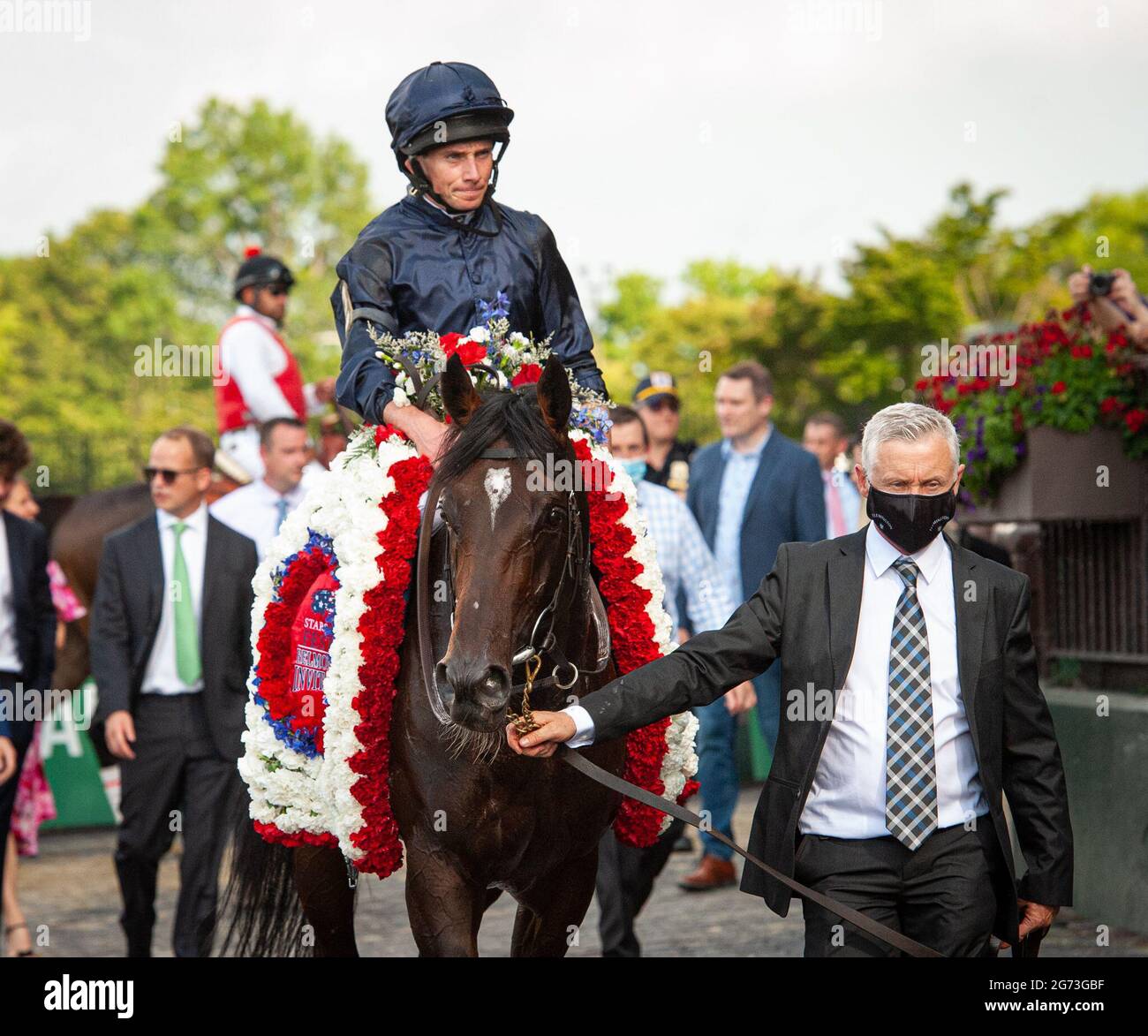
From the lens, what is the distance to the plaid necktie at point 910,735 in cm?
386

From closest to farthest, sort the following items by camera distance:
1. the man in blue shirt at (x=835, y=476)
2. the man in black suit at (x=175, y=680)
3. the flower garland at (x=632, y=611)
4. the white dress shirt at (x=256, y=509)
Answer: the flower garland at (x=632, y=611)
the man in black suit at (x=175, y=680)
the white dress shirt at (x=256, y=509)
the man in blue shirt at (x=835, y=476)

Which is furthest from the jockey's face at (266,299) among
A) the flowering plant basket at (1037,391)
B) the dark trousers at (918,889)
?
the dark trousers at (918,889)

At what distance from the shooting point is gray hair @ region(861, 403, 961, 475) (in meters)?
4.00

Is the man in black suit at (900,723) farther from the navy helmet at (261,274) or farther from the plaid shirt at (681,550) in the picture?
the navy helmet at (261,274)

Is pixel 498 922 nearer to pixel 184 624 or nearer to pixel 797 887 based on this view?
pixel 184 624

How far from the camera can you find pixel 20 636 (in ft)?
23.4

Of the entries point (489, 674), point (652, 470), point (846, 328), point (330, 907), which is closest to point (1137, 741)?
point (652, 470)

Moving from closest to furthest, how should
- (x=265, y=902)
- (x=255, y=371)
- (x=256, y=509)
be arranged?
(x=265, y=902) → (x=256, y=509) → (x=255, y=371)

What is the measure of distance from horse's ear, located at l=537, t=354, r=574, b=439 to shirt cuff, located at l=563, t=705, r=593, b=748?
792 mm

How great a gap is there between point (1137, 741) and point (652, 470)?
3299 millimetres

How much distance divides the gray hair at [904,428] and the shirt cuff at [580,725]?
99 cm

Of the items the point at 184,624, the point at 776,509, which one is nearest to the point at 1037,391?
the point at 776,509

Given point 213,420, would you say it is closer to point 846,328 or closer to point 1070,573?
point 846,328

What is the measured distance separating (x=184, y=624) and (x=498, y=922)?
240 centimetres
